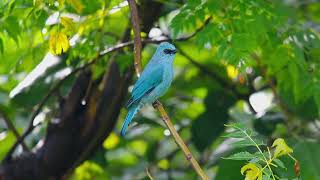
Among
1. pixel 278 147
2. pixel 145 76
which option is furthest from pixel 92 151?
pixel 278 147

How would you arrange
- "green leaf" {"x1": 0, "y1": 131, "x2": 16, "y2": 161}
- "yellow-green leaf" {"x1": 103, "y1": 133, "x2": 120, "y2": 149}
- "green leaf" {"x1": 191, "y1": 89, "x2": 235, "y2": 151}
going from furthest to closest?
"yellow-green leaf" {"x1": 103, "y1": 133, "x2": 120, "y2": 149} → "green leaf" {"x1": 191, "y1": 89, "x2": 235, "y2": 151} → "green leaf" {"x1": 0, "y1": 131, "x2": 16, "y2": 161}

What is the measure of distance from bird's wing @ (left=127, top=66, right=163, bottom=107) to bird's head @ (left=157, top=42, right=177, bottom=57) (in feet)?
0.18

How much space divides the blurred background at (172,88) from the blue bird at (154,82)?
11cm

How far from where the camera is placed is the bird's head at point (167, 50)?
2.61 meters

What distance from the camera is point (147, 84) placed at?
8.45 ft

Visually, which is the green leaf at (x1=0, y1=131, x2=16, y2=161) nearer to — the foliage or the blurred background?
the blurred background

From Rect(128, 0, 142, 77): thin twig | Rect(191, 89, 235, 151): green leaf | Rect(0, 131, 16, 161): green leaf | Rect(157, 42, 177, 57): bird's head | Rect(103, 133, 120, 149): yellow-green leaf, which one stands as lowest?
Rect(103, 133, 120, 149): yellow-green leaf

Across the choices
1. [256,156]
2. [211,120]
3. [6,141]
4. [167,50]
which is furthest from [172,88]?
[256,156]

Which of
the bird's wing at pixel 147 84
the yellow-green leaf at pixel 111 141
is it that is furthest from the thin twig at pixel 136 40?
the yellow-green leaf at pixel 111 141

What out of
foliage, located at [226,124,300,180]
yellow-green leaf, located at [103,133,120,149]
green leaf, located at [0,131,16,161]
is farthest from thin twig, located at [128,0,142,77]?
yellow-green leaf, located at [103,133,120,149]

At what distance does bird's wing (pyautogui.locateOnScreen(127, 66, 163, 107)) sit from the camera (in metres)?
2.56

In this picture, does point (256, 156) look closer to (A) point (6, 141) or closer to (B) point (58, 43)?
(B) point (58, 43)

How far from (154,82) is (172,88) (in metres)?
1.39

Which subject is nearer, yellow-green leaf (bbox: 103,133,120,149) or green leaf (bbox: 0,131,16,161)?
green leaf (bbox: 0,131,16,161)
